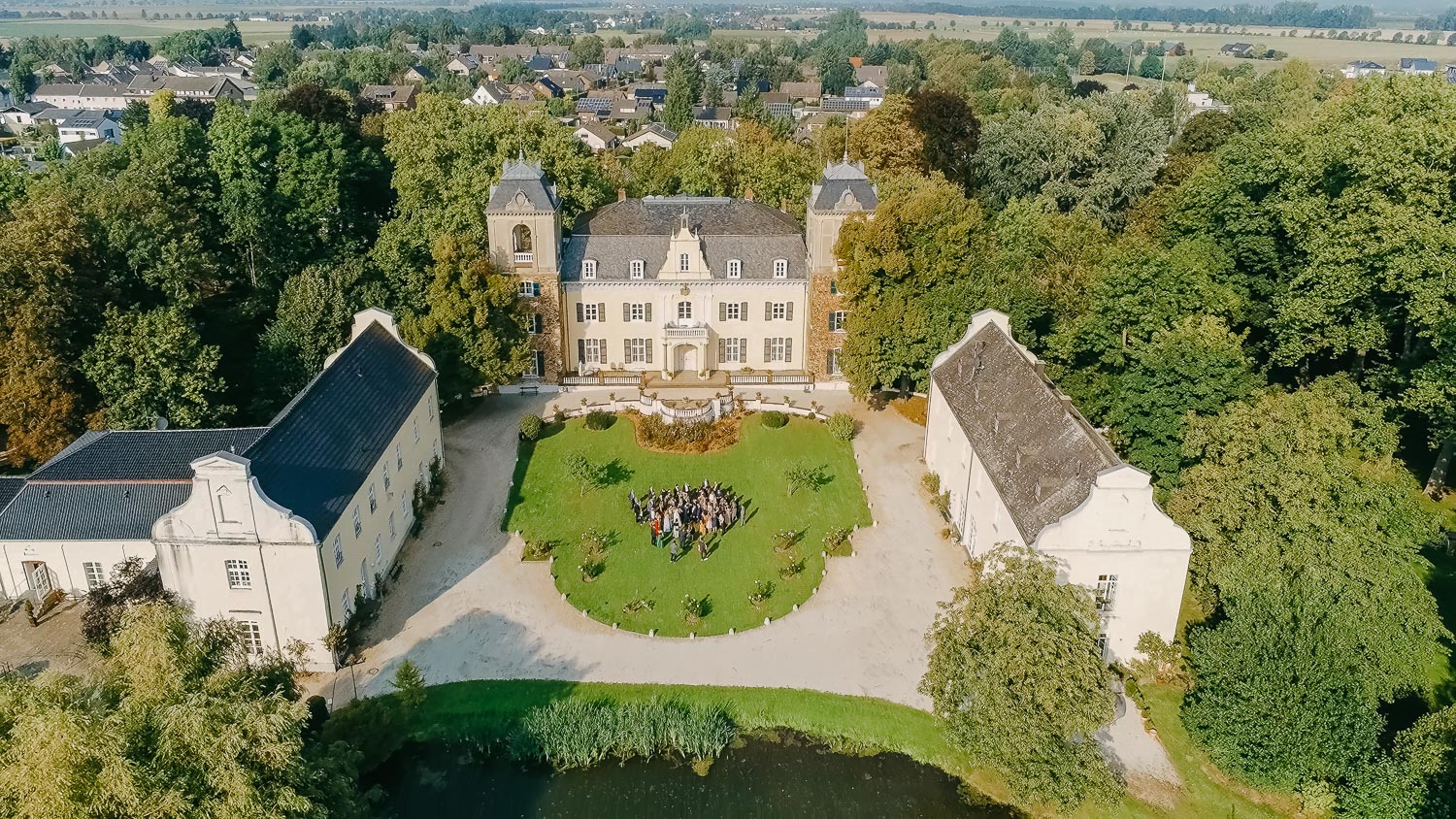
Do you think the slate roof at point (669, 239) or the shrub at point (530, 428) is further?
the slate roof at point (669, 239)

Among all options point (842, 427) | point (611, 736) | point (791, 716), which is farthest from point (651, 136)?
point (611, 736)

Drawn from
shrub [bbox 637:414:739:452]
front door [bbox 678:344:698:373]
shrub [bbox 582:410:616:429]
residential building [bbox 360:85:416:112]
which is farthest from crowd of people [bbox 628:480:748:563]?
residential building [bbox 360:85:416:112]

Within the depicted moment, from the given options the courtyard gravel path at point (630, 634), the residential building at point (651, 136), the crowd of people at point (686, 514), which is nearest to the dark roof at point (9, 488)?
the courtyard gravel path at point (630, 634)

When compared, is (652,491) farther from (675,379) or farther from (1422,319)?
(1422,319)

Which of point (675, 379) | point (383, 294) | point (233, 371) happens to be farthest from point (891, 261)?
point (233, 371)

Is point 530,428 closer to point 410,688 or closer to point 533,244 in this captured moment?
point 533,244

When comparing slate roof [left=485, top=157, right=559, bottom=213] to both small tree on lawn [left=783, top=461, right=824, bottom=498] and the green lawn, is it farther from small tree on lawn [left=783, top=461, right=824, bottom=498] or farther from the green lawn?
small tree on lawn [left=783, top=461, right=824, bottom=498]

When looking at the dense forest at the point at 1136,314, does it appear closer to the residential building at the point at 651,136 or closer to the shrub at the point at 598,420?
the shrub at the point at 598,420
